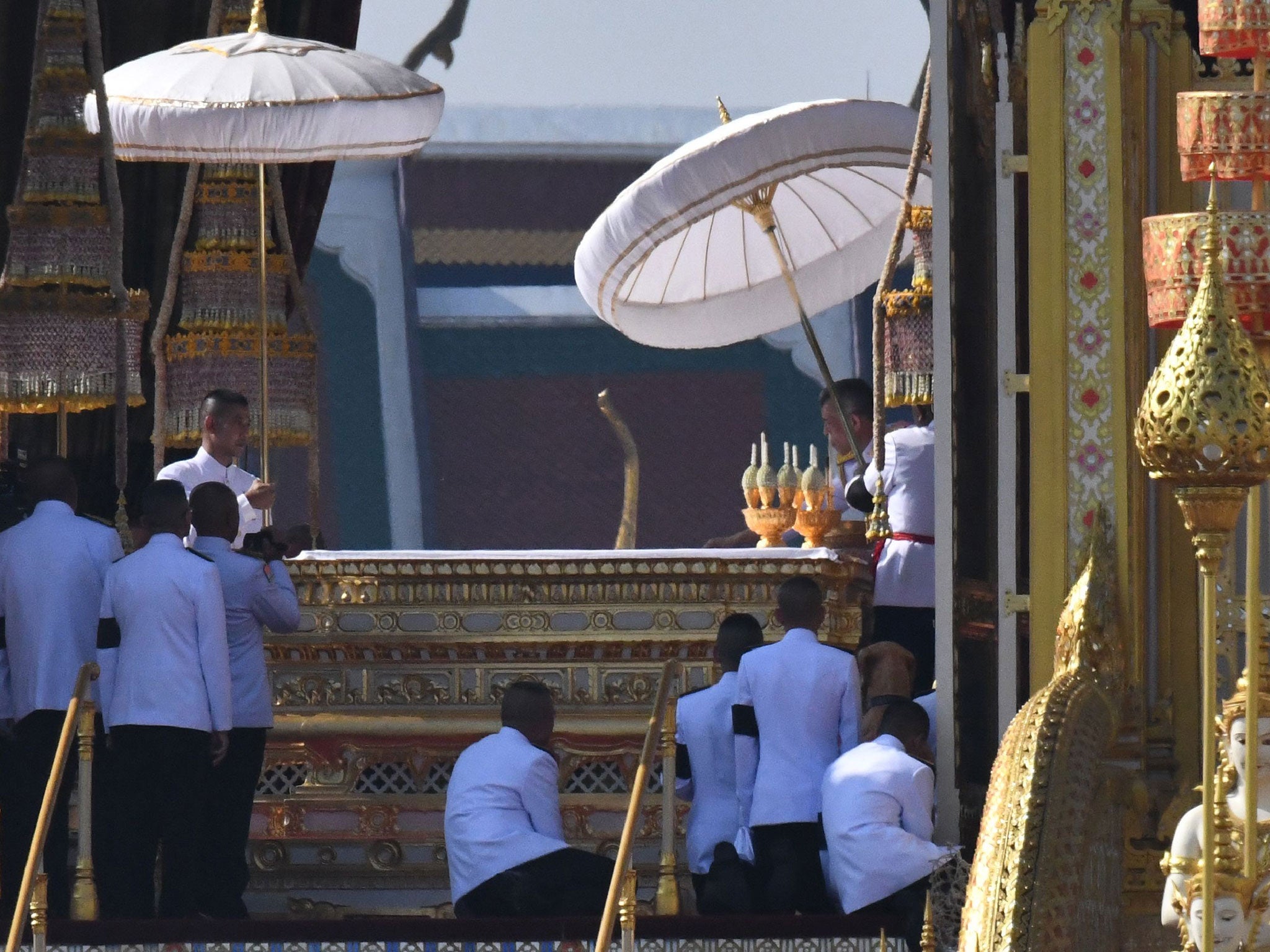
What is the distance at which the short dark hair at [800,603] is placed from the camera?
774cm

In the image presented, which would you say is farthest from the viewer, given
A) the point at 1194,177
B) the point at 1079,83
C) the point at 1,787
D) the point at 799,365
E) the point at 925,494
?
the point at 799,365

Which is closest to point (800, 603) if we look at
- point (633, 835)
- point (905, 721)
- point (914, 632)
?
point (905, 721)

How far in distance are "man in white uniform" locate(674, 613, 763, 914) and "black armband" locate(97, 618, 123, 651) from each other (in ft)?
5.35

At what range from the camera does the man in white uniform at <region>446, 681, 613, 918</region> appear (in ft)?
24.6

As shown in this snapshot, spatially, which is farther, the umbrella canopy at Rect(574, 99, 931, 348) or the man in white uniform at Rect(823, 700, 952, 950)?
the umbrella canopy at Rect(574, 99, 931, 348)

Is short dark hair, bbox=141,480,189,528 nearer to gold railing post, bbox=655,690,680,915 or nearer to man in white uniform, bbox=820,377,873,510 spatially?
gold railing post, bbox=655,690,680,915

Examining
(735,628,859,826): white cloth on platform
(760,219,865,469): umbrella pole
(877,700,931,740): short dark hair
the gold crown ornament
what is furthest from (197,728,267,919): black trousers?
the gold crown ornament

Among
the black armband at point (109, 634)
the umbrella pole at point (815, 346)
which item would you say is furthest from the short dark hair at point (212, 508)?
the umbrella pole at point (815, 346)

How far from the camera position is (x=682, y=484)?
13.2 metres

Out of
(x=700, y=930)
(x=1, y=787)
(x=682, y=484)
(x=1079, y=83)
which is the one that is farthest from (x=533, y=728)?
(x=682, y=484)

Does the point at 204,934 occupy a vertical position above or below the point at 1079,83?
below

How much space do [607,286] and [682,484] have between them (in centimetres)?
308

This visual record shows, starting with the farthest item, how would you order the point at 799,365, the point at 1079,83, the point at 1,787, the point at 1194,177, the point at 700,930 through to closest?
the point at 799,365 < the point at 1,787 < the point at 1079,83 < the point at 700,930 < the point at 1194,177

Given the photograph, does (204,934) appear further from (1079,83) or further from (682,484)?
(682,484)
